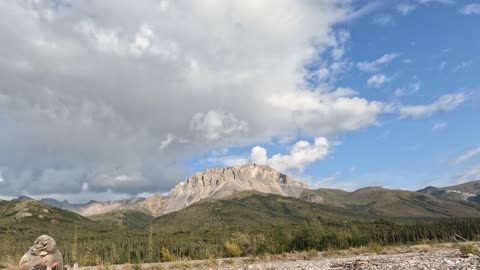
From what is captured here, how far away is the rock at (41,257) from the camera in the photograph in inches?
481

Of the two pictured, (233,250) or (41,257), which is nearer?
(41,257)

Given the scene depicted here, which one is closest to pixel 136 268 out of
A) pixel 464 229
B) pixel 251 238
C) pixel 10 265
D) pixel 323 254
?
pixel 10 265

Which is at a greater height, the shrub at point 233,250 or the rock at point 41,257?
the rock at point 41,257

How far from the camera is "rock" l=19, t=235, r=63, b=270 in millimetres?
12211

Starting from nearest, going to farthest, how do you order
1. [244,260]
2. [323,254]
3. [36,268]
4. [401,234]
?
1. [36,268]
2. [244,260]
3. [323,254]
4. [401,234]

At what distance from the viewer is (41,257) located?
12.5 m

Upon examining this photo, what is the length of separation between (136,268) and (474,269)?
26.5 m

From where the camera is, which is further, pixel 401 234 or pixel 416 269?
pixel 401 234

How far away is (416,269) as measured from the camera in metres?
15.2

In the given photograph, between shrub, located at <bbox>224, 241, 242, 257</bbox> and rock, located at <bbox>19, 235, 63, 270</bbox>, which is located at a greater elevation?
rock, located at <bbox>19, 235, 63, 270</bbox>

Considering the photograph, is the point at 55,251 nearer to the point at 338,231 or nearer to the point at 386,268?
the point at 386,268

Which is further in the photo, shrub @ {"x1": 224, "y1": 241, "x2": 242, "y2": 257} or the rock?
shrub @ {"x1": 224, "y1": 241, "x2": 242, "y2": 257}

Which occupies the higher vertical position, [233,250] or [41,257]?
[41,257]

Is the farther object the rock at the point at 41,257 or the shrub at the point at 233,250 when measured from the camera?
Result: the shrub at the point at 233,250
